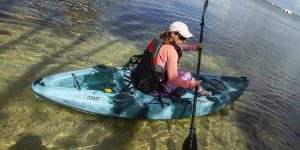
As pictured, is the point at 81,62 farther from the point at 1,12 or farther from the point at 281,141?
the point at 281,141

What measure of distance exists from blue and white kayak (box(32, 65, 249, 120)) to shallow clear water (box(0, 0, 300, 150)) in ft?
1.18

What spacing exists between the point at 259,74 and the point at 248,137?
6.62 metres

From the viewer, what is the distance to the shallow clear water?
6.59 meters

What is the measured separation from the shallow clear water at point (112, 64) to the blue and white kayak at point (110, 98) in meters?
0.36

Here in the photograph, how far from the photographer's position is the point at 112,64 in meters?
10.3

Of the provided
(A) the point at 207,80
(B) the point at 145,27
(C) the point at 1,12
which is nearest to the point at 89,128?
(A) the point at 207,80

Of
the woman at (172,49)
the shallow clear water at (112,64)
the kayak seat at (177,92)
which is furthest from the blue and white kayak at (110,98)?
the woman at (172,49)

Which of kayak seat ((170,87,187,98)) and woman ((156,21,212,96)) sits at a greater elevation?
woman ((156,21,212,96))

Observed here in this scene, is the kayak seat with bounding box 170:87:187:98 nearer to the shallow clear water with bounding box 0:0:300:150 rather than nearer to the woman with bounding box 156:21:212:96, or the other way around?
the shallow clear water with bounding box 0:0:300:150

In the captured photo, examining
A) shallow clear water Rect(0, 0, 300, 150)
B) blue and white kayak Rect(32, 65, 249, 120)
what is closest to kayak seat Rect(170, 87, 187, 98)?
blue and white kayak Rect(32, 65, 249, 120)

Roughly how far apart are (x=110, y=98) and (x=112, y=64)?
3.59 m

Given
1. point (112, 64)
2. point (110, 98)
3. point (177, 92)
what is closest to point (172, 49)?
point (177, 92)

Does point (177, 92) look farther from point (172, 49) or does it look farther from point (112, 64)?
point (112, 64)

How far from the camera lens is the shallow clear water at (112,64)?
6.59 meters
